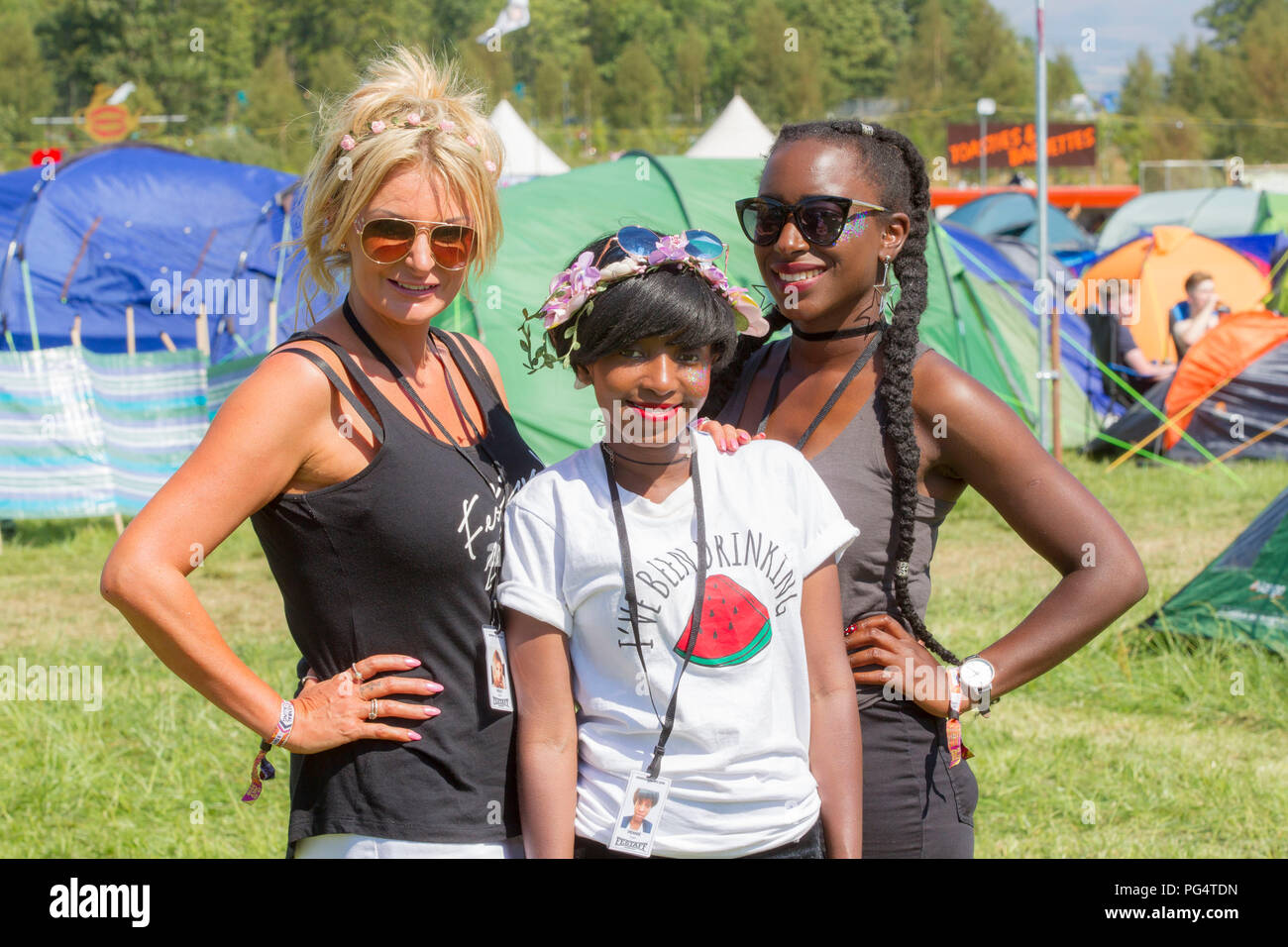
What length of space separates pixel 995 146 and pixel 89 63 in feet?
106

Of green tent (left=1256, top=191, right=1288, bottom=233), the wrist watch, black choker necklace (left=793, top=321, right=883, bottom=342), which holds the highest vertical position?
green tent (left=1256, top=191, right=1288, bottom=233)

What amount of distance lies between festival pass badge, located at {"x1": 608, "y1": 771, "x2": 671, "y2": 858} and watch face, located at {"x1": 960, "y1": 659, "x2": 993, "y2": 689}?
611 mm

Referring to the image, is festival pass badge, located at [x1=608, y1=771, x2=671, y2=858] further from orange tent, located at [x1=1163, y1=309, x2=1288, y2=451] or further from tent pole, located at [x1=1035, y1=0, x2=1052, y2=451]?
orange tent, located at [x1=1163, y1=309, x2=1288, y2=451]

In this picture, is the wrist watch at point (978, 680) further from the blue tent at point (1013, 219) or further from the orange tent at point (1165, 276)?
the blue tent at point (1013, 219)

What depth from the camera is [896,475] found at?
6.95ft

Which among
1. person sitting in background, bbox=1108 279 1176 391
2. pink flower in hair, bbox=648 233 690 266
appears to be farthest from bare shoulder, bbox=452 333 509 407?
person sitting in background, bbox=1108 279 1176 391

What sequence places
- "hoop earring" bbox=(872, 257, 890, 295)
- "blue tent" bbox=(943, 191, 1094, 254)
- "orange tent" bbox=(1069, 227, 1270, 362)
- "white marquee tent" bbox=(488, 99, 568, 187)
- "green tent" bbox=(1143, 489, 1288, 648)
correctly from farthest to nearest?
"white marquee tent" bbox=(488, 99, 568, 187)
"blue tent" bbox=(943, 191, 1094, 254)
"orange tent" bbox=(1069, 227, 1270, 362)
"green tent" bbox=(1143, 489, 1288, 648)
"hoop earring" bbox=(872, 257, 890, 295)

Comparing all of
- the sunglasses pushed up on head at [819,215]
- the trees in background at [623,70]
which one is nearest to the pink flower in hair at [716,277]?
the sunglasses pushed up on head at [819,215]

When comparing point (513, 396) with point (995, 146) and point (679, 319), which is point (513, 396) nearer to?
point (679, 319)

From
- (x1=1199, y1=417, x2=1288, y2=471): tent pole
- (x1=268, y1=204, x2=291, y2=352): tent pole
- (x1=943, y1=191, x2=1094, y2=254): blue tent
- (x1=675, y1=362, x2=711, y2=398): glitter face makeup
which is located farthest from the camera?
(x1=943, y1=191, x2=1094, y2=254): blue tent

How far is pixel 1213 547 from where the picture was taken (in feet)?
24.7

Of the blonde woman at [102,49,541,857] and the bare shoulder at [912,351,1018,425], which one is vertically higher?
the bare shoulder at [912,351,1018,425]

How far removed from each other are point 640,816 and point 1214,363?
9072 mm

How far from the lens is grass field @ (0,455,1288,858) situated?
4.02 m
